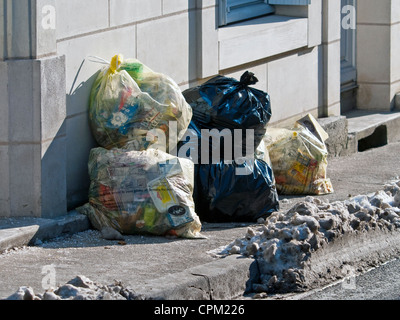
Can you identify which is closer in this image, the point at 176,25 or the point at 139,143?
the point at 139,143

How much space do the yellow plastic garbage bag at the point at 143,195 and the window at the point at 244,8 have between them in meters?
2.17

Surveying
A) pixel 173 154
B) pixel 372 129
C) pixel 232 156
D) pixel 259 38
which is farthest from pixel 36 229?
pixel 372 129

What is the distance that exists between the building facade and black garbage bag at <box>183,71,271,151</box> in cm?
49

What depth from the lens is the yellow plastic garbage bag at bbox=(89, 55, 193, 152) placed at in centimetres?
651

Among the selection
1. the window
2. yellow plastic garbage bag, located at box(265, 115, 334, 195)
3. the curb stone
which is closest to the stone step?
the window

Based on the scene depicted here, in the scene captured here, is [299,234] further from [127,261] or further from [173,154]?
[173,154]

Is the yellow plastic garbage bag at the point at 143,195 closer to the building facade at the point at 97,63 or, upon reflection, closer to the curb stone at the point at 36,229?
the curb stone at the point at 36,229

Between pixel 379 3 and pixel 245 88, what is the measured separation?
13.2ft

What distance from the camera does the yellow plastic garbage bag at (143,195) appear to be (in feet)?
20.5

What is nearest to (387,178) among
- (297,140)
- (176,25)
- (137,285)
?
(297,140)

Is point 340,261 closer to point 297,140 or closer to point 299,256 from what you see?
point 299,256

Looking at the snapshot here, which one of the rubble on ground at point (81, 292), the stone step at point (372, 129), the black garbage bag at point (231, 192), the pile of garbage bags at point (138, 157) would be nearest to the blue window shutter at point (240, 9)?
the stone step at point (372, 129)

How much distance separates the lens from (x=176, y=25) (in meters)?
7.48
